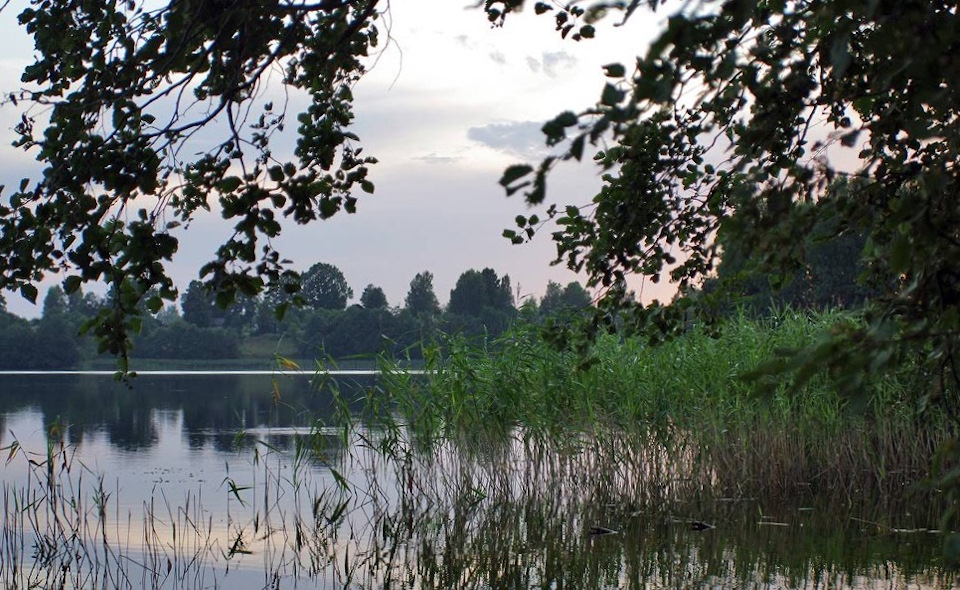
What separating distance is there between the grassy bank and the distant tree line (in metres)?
33.6

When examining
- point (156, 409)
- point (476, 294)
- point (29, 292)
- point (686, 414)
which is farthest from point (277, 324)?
point (29, 292)

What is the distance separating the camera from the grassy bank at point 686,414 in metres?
9.04

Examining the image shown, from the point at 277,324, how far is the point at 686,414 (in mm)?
59390

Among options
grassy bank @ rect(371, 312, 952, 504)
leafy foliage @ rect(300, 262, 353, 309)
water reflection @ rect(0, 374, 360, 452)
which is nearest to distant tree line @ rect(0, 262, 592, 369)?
leafy foliage @ rect(300, 262, 353, 309)

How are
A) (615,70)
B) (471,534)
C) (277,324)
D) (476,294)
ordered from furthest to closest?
(277,324)
(476,294)
(471,534)
(615,70)

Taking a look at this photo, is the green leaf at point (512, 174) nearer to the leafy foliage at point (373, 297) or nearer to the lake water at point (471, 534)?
the lake water at point (471, 534)

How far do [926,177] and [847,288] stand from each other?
116 ft

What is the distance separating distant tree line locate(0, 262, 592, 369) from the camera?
177 feet

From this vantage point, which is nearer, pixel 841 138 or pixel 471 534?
pixel 841 138

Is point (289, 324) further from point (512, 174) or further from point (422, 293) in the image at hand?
point (512, 174)

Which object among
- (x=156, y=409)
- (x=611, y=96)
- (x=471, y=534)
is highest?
(x=611, y=96)

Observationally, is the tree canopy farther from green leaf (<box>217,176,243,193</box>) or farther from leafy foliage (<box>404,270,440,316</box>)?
leafy foliage (<box>404,270,440,316</box>)

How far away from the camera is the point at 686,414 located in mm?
9828

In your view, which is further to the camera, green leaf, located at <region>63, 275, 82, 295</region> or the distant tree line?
the distant tree line
